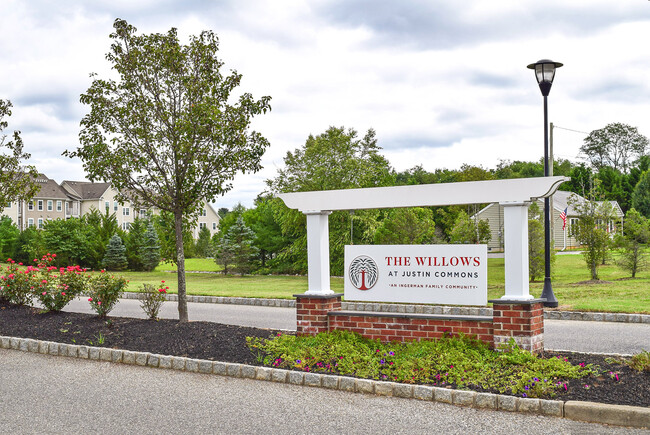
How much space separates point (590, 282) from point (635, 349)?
37.9ft

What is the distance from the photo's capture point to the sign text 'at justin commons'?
865 cm

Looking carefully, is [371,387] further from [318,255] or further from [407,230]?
[407,230]

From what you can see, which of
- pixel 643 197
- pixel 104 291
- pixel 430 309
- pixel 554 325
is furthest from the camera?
pixel 643 197

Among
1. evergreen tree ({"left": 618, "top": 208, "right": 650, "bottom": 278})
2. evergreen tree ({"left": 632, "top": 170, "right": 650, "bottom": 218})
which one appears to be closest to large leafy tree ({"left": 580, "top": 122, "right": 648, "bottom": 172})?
→ evergreen tree ({"left": 632, "top": 170, "right": 650, "bottom": 218})

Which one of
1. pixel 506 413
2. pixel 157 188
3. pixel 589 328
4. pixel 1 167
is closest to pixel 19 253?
pixel 1 167

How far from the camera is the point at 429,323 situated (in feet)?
28.5

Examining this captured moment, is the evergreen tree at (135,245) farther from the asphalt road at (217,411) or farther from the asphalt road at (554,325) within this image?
the asphalt road at (217,411)

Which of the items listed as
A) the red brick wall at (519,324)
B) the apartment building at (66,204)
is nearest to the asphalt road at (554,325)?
the red brick wall at (519,324)

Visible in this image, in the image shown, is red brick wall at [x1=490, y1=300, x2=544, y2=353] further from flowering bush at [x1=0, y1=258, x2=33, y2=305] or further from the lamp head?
flowering bush at [x1=0, y1=258, x2=33, y2=305]

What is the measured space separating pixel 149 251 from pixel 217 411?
1261 inches

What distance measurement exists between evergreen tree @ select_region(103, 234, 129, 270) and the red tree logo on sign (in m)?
29.9

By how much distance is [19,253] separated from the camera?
42312 millimetres

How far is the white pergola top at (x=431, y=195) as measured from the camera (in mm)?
8203

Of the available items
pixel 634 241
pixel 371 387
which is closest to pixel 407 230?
pixel 634 241
